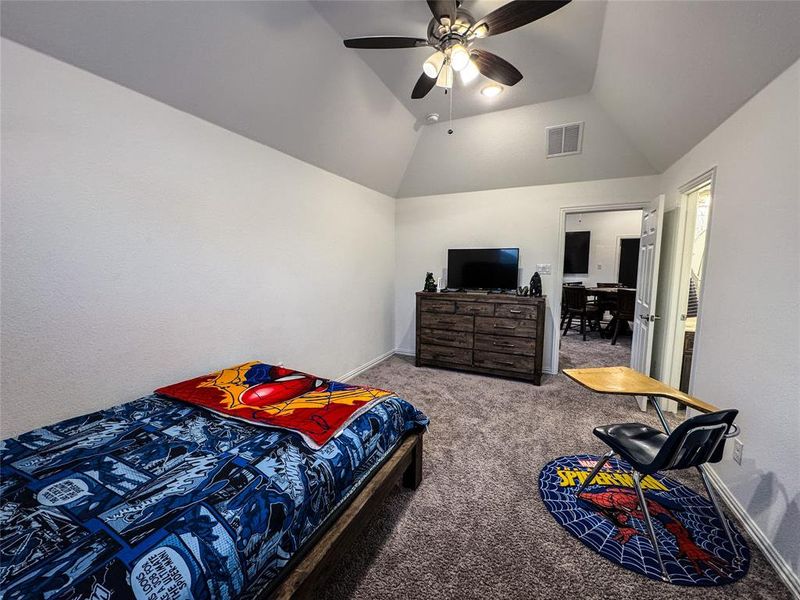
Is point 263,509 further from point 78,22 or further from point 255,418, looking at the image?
point 78,22

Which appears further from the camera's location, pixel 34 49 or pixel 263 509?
pixel 34 49

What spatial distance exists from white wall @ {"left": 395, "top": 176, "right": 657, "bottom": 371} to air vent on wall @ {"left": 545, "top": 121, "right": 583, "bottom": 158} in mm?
458

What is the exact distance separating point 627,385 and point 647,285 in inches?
72.5

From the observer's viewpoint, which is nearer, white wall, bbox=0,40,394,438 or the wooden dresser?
white wall, bbox=0,40,394,438

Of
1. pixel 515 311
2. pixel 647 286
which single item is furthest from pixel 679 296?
pixel 515 311

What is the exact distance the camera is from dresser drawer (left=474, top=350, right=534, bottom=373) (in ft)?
12.1

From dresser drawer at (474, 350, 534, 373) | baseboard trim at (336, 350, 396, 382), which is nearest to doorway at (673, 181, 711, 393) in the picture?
dresser drawer at (474, 350, 534, 373)

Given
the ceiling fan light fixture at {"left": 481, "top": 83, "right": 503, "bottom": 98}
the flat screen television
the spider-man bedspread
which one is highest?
the ceiling fan light fixture at {"left": 481, "top": 83, "right": 503, "bottom": 98}

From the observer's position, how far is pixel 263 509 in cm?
108

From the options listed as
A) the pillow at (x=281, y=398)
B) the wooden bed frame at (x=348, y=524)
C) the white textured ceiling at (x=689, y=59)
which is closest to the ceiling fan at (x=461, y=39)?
the white textured ceiling at (x=689, y=59)

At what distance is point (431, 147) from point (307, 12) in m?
2.09

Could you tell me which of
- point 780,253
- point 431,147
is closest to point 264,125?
point 431,147

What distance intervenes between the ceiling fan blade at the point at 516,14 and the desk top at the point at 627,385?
180 cm

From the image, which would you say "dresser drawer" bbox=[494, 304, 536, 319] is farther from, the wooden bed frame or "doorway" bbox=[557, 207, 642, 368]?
the wooden bed frame
